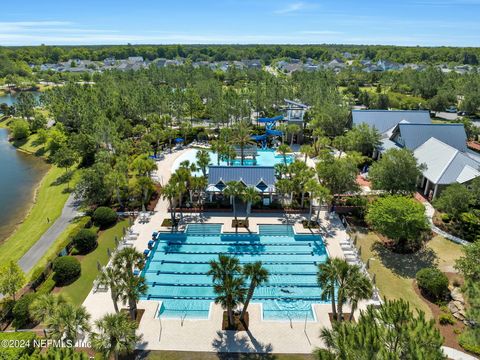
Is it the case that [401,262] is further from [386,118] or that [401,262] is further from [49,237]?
[386,118]

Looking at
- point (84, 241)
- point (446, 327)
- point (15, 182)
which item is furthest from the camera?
point (15, 182)

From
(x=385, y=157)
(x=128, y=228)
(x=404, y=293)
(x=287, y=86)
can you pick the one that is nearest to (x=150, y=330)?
(x=128, y=228)

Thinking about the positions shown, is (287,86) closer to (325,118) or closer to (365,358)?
(325,118)

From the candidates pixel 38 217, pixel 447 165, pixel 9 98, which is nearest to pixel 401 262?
pixel 447 165

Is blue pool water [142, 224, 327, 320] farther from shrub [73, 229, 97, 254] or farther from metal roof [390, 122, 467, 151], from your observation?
metal roof [390, 122, 467, 151]

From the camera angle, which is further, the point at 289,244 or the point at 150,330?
the point at 289,244

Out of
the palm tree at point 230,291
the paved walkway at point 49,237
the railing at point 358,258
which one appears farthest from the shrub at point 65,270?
the railing at point 358,258
